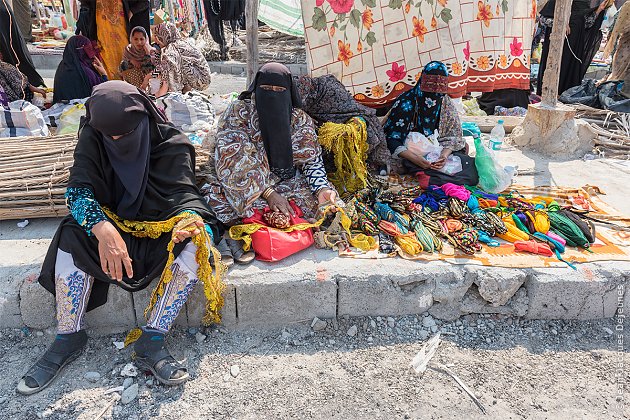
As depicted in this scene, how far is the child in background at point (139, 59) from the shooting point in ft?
16.7

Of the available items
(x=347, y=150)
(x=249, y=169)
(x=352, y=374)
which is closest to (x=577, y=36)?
(x=347, y=150)

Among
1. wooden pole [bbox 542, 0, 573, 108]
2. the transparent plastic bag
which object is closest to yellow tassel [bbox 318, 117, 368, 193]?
the transparent plastic bag

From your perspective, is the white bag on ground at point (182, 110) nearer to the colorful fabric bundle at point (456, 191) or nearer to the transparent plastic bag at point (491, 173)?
the colorful fabric bundle at point (456, 191)

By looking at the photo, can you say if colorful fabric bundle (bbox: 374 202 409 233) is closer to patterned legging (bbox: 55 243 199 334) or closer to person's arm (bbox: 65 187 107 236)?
patterned legging (bbox: 55 243 199 334)

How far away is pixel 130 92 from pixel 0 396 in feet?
4.70

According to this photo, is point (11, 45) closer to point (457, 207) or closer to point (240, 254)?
point (240, 254)

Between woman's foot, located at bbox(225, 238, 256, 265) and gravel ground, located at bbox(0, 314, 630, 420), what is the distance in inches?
14.7

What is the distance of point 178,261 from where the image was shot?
7.11 feet

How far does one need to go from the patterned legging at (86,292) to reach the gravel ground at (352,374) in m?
0.21

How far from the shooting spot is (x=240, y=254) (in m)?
2.50

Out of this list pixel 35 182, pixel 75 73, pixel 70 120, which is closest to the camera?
pixel 35 182

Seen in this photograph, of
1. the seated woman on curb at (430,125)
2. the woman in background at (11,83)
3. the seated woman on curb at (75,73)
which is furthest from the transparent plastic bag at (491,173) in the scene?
the woman in background at (11,83)

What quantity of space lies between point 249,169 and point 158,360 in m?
1.13

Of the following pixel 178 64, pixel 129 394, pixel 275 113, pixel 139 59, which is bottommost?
pixel 129 394
